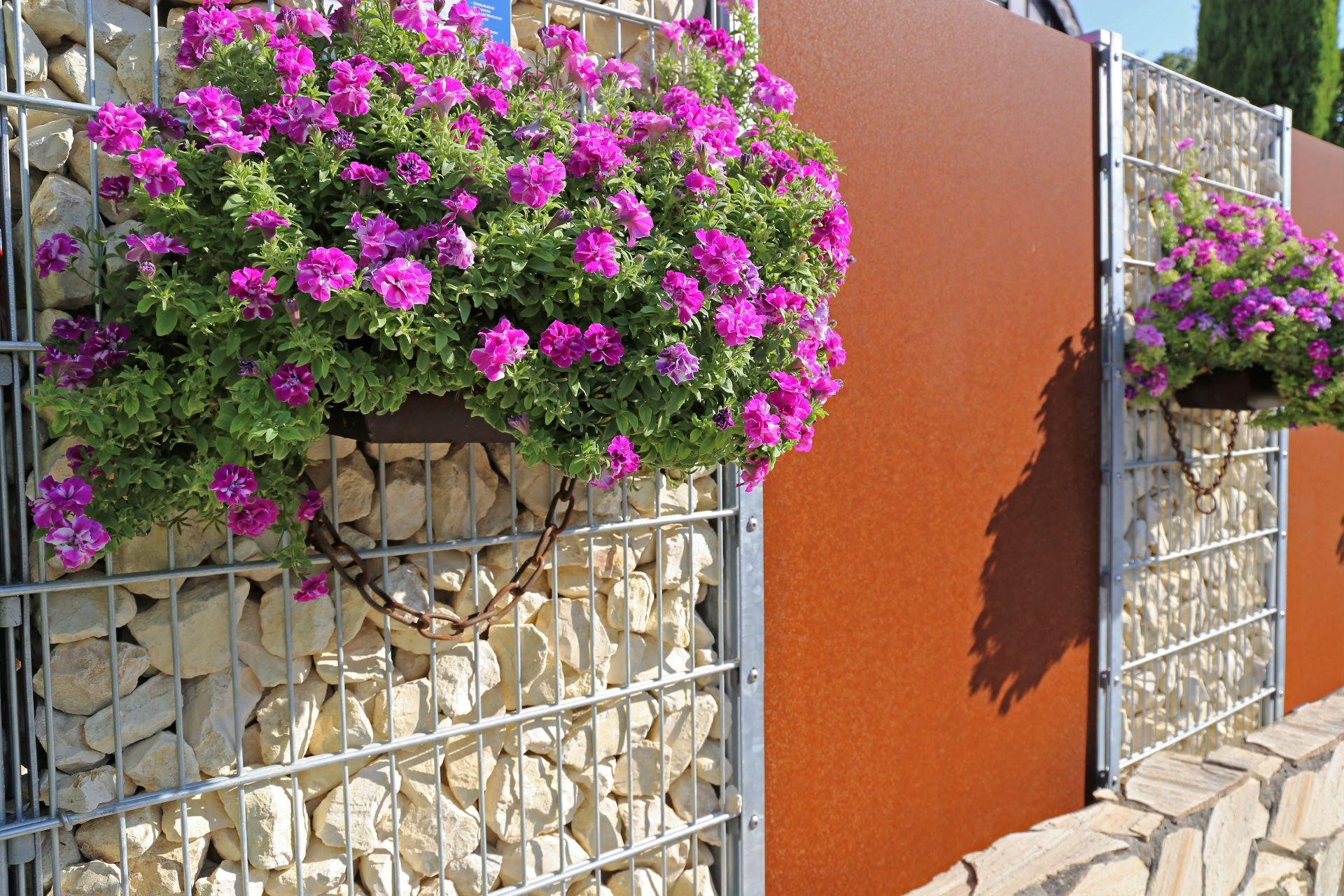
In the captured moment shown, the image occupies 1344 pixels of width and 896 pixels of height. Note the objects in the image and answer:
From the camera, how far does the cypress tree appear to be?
8.02 m

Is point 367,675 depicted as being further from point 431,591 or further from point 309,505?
point 309,505

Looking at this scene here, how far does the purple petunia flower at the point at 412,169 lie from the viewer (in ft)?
4.82

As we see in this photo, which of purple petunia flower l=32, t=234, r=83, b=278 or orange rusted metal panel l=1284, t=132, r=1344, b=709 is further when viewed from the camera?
orange rusted metal panel l=1284, t=132, r=1344, b=709

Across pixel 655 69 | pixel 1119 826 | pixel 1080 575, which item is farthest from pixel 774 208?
pixel 1119 826

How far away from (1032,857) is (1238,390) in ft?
5.55

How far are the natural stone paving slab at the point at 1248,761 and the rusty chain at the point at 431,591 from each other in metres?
2.77

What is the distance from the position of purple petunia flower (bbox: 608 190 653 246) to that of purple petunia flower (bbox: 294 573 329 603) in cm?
78

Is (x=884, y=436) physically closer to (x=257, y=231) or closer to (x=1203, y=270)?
(x=1203, y=270)

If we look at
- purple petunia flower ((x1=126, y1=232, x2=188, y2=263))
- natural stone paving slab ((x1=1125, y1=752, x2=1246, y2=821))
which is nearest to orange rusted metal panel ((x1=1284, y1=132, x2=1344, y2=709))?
natural stone paving slab ((x1=1125, y1=752, x2=1246, y2=821))

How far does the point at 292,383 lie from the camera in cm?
138

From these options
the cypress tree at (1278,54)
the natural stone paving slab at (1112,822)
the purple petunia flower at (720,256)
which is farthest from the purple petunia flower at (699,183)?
the cypress tree at (1278,54)

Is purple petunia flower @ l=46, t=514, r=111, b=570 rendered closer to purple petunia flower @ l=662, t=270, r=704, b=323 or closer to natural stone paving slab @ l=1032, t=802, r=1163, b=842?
purple petunia flower @ l=662, t=270, r=704, b=323

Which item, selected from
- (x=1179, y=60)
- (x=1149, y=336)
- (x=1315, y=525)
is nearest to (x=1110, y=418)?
(x=1149, y=336)

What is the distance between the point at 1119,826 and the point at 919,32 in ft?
7.97
